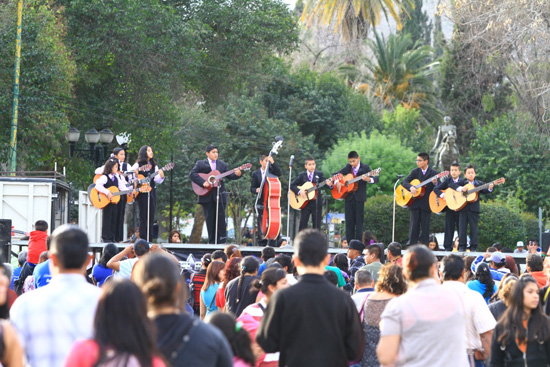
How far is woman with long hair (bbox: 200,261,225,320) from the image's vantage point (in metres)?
9.04

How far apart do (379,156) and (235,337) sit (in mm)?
35551

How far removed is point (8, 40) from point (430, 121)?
31909 millimetres

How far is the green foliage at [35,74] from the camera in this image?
25453 millimetres

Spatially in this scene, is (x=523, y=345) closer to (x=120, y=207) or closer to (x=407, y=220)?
(x=120, y=207)

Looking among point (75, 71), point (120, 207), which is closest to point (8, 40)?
point (75, 71)

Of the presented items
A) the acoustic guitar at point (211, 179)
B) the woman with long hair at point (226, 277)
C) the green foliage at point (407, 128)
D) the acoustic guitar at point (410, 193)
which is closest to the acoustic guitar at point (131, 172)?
the acoustic guitar at point (211, 179)

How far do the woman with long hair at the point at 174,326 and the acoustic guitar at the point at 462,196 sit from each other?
1213cm

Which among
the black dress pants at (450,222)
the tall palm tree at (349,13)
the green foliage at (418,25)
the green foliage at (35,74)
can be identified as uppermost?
the green foliage at (418,25)

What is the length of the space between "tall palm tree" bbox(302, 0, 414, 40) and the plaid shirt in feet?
132

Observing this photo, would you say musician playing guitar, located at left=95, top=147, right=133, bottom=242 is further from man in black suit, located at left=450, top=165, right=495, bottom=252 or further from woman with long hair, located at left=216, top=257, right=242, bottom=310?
woman with long hair, located at left=216, top=257, right=242, bottom=310

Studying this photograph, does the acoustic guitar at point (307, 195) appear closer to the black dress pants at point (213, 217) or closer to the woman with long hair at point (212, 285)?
the black dress pants at point (213, 217)

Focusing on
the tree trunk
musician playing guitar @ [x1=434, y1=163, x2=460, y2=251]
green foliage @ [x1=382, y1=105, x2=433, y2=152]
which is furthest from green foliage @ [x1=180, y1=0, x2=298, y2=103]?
musician playing guitar @ [x1=434, y1=163, x2=460, y2=251]

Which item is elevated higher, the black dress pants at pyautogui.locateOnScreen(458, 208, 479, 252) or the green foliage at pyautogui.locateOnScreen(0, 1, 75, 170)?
the green foliage at pyautogui.locateOnScreen(0, 1, 75, 170)

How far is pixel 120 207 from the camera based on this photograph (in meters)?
16.0
